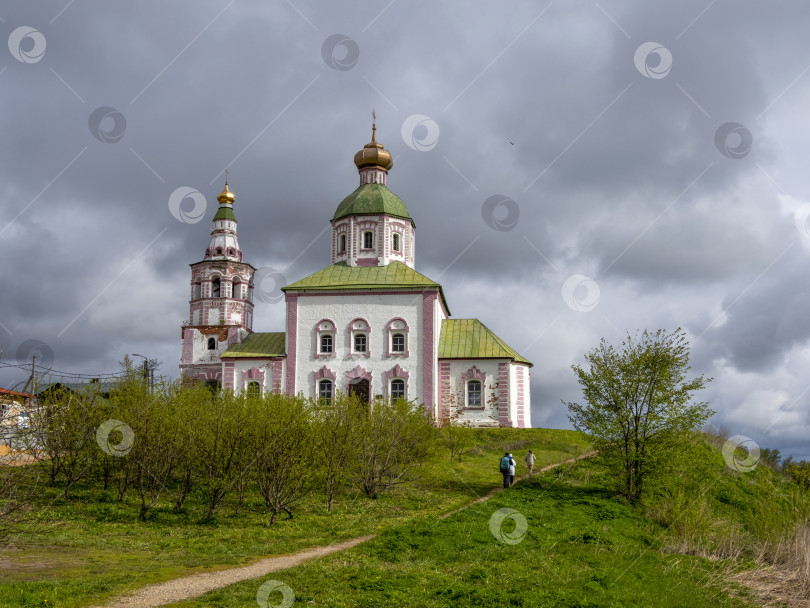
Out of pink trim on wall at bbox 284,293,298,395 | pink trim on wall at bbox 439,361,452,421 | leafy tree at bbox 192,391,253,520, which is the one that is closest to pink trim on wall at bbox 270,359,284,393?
pink trim on wall at bbox 284,293,298,395

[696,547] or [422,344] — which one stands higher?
[422,344]

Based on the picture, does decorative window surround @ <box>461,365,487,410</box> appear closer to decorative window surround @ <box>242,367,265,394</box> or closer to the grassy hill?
decorative window surround @ <box>242,367,265,394</box>

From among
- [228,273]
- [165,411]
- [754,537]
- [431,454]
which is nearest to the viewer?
[754,537]

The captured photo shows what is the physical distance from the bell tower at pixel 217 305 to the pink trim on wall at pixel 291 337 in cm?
545

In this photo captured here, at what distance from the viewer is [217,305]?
138ft

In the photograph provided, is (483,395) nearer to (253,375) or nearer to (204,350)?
(253,375)

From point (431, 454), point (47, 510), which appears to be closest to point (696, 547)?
point (431, 454)

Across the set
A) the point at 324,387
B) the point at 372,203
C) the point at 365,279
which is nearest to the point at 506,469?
the point at 324,387

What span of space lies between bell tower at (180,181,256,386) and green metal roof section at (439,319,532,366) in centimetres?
1237

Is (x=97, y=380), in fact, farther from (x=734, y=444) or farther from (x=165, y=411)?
(x=734, y=444)

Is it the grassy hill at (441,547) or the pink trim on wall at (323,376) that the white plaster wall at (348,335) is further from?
the grassy hill at (441,547)

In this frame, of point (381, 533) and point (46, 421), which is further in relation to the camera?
point (46, 421)

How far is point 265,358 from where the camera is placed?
122 feet

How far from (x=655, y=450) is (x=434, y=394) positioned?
15897mm
